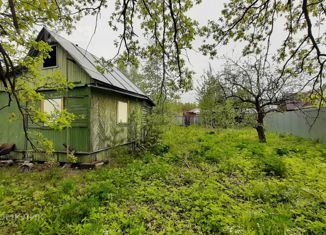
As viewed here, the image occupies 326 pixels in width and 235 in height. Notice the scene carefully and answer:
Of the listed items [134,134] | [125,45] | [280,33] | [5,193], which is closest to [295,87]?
[280,33]

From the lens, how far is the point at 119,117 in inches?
377

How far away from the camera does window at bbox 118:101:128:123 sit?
31.6 ft

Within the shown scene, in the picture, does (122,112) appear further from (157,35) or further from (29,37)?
(157,35)

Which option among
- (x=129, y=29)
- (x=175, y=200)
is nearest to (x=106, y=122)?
(x=175, y=200)

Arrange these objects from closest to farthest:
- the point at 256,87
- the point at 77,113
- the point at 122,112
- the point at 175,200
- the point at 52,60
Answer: the point at 175,200 → the point at 77,113 → the point at 52,60 → the point at 122,112 → the point at 256,87

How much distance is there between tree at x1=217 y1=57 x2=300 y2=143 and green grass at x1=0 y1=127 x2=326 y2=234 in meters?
5.04

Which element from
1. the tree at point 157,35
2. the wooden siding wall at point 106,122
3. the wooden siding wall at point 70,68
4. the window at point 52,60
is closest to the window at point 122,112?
the wooden siding wall at point 106,122

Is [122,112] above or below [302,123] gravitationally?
above

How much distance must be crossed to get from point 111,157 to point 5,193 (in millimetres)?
4131

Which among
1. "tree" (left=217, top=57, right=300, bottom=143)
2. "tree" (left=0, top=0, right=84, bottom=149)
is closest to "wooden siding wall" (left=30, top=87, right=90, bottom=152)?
"tree" (left=0, top=0, right=84, bottom=149)

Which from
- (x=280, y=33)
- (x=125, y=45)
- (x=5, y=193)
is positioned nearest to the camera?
(x=125, y=45)

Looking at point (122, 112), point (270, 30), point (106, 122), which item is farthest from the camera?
point (122, 112)

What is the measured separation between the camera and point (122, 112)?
9.91 metres

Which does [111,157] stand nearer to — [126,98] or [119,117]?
[119,117]
